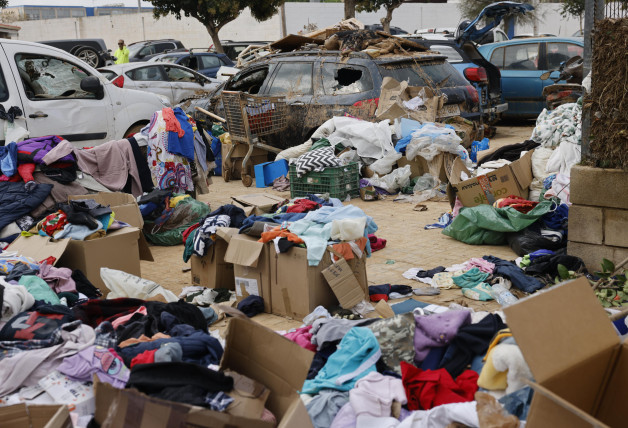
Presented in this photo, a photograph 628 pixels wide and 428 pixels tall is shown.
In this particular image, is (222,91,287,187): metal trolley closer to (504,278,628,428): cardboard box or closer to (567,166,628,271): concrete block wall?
(567,166,628,271): concrete block wall

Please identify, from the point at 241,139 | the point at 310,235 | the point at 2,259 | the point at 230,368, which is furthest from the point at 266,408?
the point at 241,139

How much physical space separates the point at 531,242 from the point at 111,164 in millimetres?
4449

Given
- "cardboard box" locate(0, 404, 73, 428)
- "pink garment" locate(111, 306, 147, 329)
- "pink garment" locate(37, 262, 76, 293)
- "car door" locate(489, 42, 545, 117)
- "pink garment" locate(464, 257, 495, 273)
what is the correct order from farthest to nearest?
"car door" locate(489, 42, 545, 117) < "pink garment" locate(464, 257, 495, 273) < "pink garment" locate(37, 262, 76, 293) < "pink garment" locate(111, 306, 147, 329) < "cardboard box" locate(0, 404, 73, 428)

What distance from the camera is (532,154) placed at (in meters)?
8.02

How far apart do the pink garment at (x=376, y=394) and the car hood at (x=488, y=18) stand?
1076 centimetres

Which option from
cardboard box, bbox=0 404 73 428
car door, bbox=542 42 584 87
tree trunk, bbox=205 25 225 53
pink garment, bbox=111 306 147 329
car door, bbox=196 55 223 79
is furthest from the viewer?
tree trunk, bbox=205 25 225 53

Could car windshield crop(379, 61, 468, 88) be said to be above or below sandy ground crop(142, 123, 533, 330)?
above

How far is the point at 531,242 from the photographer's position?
6.46 metres

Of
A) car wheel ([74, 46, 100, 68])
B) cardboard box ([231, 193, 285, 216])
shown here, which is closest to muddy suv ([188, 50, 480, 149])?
cardboard box ([231, 193, 285, 216])

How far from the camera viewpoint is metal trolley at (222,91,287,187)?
10664 millimetres

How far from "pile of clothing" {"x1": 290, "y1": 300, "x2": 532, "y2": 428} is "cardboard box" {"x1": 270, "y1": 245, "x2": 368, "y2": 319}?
28.7 inches

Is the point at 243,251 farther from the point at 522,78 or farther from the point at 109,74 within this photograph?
the point at 109,74

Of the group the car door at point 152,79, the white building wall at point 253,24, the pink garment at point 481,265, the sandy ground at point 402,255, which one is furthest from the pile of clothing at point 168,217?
the white building wall at point 253,24

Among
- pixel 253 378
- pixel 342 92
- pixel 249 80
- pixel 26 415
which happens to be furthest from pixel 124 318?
pixel 249 80
